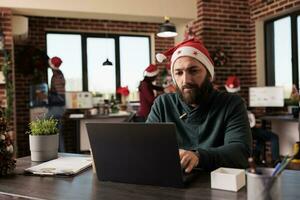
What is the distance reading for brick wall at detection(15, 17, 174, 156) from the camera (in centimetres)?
647

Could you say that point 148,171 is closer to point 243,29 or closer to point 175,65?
point 175,65

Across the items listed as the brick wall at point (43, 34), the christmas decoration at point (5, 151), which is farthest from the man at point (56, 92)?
the christmas decoration at point (5, 151)

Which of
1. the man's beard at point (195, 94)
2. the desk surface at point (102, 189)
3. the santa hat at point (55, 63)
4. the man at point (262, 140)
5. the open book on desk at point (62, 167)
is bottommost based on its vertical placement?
the man at point (262, 140)

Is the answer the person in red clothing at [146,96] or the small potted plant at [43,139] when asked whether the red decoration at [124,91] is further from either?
the small potted plant at [43,139]

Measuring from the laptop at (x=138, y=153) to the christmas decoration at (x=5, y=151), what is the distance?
16.3 inches

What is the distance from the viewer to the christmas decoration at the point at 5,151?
4.75 feet

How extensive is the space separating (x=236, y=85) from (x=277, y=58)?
90cm

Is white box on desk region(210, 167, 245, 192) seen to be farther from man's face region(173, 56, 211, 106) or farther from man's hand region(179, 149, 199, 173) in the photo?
man's face region(173, 56, 211, 106)

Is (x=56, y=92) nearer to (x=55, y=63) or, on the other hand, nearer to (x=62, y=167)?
(x=55, y=63)

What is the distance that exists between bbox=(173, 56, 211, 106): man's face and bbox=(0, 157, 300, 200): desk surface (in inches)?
19.8

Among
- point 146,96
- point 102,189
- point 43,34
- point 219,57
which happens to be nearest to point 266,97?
point 219,57

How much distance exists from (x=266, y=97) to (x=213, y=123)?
13.5 feet

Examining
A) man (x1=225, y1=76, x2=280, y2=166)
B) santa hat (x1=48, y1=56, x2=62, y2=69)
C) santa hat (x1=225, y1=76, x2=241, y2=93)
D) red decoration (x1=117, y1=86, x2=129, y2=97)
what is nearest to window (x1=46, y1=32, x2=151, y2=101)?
red decoration (x1=117, y1=86, x2=129, y2=97)

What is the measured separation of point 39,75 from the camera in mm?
6402
